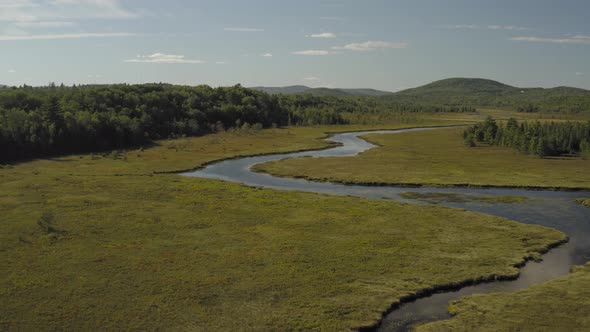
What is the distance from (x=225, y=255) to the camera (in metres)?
43.2

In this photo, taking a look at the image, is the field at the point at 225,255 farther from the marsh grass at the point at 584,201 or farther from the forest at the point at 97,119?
the forest at the point at 97,119

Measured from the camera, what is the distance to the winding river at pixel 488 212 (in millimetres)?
33750

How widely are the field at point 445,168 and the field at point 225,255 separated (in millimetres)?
21137

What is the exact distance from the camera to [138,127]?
14062cm

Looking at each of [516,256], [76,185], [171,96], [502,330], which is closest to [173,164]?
[76,185]

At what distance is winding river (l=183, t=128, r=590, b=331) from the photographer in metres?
33.8

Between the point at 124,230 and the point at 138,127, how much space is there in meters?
97.1

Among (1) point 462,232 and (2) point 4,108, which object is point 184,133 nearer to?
(2) point 4,108

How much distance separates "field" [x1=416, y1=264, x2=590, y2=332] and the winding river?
151 centimetres

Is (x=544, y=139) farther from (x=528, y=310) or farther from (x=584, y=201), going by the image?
(x=528, y=310)

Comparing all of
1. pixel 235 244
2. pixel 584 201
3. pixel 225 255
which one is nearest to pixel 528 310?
pixel 225 255

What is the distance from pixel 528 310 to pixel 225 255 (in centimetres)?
2597

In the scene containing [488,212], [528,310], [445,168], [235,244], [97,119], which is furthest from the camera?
[97,119]

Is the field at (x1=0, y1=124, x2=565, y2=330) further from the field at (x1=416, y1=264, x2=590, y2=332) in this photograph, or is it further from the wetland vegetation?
the field at (x1=416, y1=264, x2=590, y2=332)
